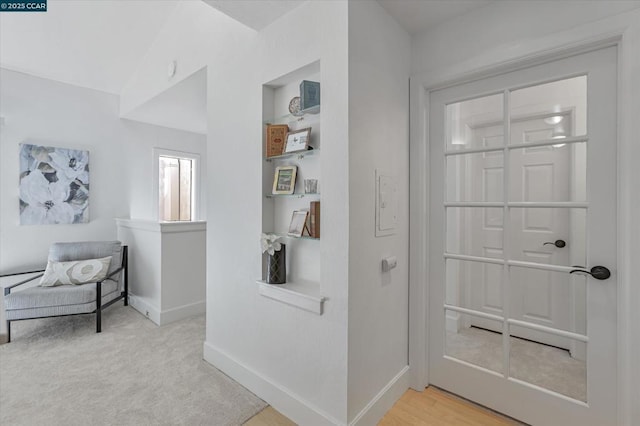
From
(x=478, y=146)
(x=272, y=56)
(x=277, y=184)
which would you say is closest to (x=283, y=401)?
(x=277, y=184)

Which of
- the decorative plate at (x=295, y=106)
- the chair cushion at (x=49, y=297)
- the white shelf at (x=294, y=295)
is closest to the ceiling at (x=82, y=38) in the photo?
the decorative plate at (x=295, y=106)

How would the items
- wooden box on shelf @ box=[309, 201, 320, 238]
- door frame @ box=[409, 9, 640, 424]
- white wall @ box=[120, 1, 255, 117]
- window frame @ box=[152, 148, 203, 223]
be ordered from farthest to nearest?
window frame @ box=[152, 148, 203, 223] → white wall @ box=[120, 1, 255, 117] → wooden box on shelf @ box=[309, 201, 320, 238] → door frame @ box=[409, 9, 640, 424]

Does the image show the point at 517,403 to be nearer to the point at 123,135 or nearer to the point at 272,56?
the point at 272,56

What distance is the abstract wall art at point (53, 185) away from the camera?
10.5 ft

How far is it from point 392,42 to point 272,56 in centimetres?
74

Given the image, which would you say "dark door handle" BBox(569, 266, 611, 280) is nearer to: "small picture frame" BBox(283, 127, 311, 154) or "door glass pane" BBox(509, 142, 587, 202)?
"door glass pane" BBox(509, 142, 587, 202)

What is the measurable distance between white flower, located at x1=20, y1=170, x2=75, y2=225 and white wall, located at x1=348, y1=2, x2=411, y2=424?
370 cm

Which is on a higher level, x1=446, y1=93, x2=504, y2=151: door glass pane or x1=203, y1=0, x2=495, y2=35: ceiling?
x1=203, y1=0, x2=495, y2=35: ceiling

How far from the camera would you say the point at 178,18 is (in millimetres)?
2705

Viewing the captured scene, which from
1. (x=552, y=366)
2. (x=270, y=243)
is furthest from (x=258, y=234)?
(x=552, y=366)

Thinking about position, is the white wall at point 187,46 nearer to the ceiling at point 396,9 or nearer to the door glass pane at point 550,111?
the ceiling at point 396,9

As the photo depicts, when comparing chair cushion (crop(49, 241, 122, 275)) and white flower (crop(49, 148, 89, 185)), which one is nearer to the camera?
chair cushion (crop(49, 241, 122, 275))

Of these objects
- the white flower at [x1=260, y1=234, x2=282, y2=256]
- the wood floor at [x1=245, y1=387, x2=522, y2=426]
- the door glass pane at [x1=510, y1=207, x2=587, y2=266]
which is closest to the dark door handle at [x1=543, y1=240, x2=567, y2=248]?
the door glass pane at [x1=510, y1=207, x2=587, y2=266]

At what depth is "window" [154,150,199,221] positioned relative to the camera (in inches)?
171
